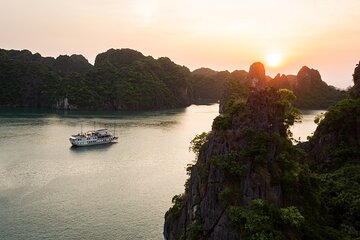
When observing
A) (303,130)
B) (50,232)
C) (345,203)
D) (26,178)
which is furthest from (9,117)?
(345,203)

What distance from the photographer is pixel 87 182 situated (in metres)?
81.1


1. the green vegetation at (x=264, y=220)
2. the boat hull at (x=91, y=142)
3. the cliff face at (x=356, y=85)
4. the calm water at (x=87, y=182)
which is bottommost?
the calm water at (x=87, y=182)

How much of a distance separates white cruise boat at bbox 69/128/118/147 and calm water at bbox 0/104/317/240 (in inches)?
116

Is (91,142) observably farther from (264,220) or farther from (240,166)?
(264,220)

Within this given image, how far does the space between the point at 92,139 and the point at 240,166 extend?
93.4 meters

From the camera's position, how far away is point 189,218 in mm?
42531

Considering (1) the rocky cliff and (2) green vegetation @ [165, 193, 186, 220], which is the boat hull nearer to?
(2) green vegetation @ [165, 193, 186, 220]

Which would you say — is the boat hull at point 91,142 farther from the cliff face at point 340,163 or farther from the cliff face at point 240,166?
the cliff face at point 240,166

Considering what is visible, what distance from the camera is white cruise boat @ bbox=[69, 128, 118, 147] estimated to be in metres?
120

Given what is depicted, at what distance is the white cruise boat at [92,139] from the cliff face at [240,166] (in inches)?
3309

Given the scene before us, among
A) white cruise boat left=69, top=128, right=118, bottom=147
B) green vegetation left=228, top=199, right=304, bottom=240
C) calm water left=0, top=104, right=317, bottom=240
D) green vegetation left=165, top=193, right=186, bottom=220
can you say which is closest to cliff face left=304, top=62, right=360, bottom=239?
green vegetation left=228, top=199, right=304, bottom=240

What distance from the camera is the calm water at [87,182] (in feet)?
186

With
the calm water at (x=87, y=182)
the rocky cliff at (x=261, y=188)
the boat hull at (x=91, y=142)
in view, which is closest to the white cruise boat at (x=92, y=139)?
the boat hull at (x=91, y=142)

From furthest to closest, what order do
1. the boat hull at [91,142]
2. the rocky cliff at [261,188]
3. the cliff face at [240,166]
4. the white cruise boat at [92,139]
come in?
the white cruise boat at [92,139]
the boat hull at [91,142]
the cliff face at [240,166]
the rocky cliff at [261,188]
